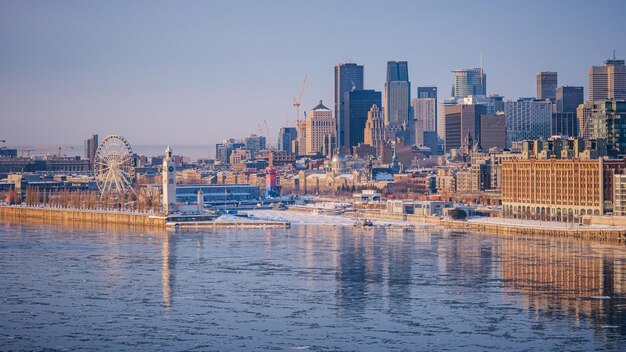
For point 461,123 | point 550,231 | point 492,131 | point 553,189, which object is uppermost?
point 461,123

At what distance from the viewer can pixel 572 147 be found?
298 feet

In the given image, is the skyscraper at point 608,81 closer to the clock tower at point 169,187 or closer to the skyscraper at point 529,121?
the skyscraper at point 529,121

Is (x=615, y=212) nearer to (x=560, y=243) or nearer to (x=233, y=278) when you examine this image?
(x=560, y=243)

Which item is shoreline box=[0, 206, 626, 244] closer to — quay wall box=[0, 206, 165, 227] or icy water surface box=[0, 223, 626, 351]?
quay wall box=[0, 206, 165, 227]

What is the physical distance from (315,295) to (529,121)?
132 metres

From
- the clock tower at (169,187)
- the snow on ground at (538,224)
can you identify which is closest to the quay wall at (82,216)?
the clock tower at (169,187)

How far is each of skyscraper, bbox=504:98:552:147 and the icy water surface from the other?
107 m

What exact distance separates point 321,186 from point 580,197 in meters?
58.0

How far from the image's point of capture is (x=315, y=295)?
4438 centimetres

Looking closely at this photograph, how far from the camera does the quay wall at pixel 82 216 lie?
87938 mm

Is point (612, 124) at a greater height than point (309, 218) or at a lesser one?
greater

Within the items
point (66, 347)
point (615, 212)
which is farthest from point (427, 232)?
point (66, 347)

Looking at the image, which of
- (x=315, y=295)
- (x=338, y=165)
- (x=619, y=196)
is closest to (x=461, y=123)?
(x=338, y=165)

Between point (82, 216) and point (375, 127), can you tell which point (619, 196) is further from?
point (375, 127)
